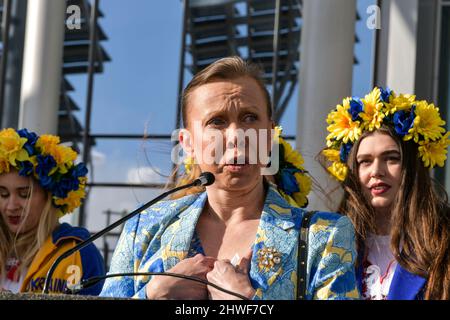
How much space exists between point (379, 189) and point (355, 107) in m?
0.53

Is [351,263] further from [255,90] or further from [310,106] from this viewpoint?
[310,106]

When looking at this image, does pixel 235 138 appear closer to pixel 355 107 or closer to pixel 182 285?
pixel 182 285

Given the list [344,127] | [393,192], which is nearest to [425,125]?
[344,127]

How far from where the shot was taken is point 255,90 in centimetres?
318

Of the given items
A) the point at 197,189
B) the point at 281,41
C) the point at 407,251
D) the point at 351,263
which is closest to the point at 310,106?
the point at 281,41

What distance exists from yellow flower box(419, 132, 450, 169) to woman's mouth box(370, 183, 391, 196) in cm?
24

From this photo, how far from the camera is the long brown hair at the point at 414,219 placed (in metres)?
3.87

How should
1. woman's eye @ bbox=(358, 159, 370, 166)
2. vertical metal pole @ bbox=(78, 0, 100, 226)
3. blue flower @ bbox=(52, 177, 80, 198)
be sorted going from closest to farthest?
woman's eye @ bbox=(358, 159, 370, 166), blue flower @ bbox=(52, 177, 80, 198), vertical metal pole @ bbox=(78, 0, 100, 226)

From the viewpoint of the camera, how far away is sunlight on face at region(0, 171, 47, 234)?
16.5ft

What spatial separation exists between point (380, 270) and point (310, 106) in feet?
13.3

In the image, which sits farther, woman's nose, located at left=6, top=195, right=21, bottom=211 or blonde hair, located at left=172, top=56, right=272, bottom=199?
woman's nose, located at left=6, top=195, right=21, bottom=211
